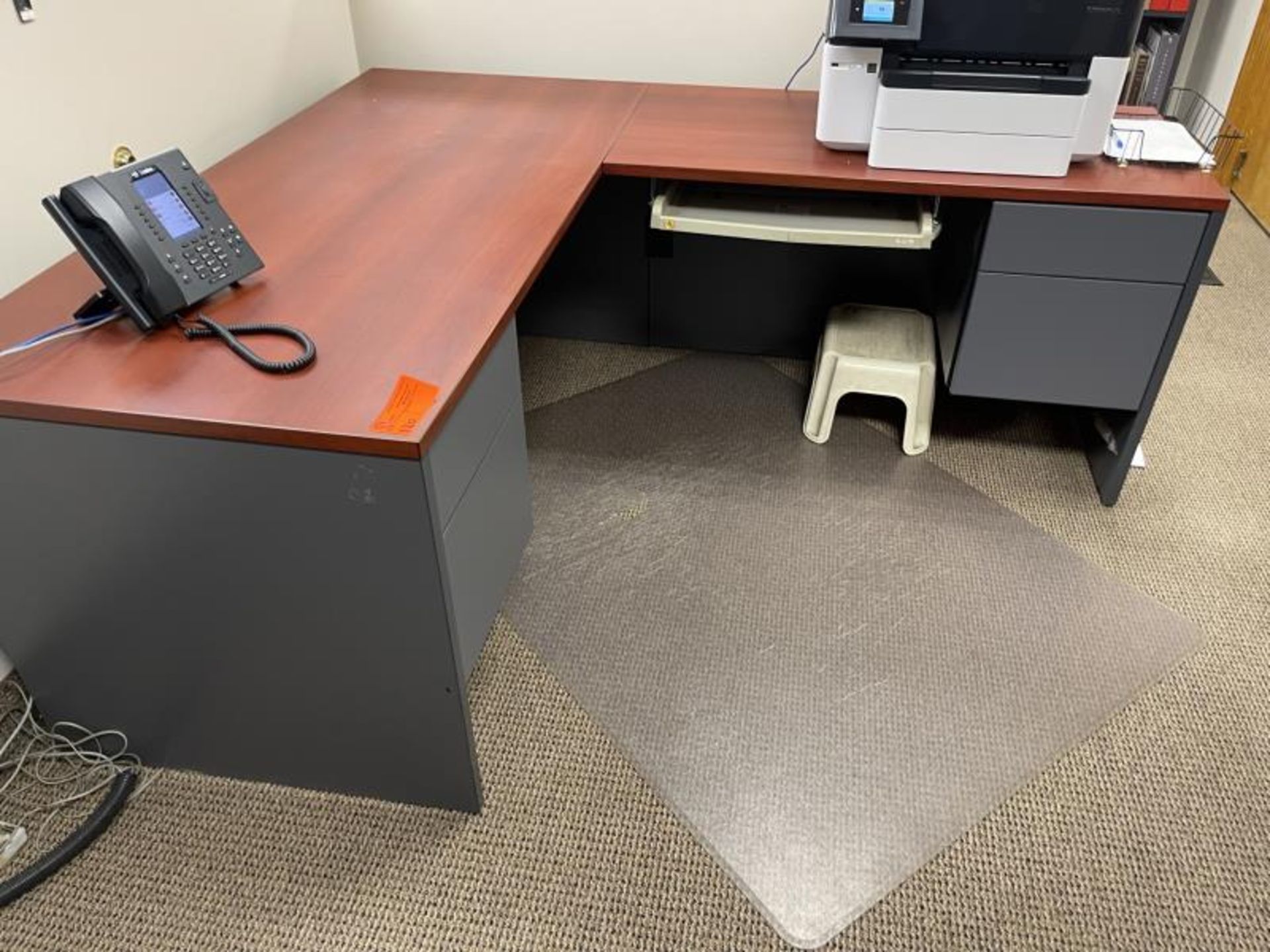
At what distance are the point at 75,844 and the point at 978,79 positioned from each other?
209 cm

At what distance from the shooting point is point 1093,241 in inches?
74.9

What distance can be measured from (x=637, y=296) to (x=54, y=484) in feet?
5.79

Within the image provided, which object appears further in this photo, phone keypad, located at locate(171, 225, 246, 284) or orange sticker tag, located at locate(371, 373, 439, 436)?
phone keypad, located at locate(171, 225, 246, 284)

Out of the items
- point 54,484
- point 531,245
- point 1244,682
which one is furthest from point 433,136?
point 1244,682

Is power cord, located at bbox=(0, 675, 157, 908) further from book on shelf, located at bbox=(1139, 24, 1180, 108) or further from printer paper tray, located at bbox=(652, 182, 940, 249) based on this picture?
book on shelf, located at bbox=(1139, 24, 1180, 108)

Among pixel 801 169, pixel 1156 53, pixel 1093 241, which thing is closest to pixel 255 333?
pixel 801 169

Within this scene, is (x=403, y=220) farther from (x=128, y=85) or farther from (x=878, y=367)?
(x=878, y=367)

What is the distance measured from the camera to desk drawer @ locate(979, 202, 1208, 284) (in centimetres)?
186

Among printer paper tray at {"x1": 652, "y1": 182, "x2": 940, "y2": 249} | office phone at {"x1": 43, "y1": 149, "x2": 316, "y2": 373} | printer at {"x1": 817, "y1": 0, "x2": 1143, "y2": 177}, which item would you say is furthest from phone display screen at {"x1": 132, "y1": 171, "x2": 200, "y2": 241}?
printer at {"x1": 817, "y1": 0, "x2": 1143, "y2": 177}

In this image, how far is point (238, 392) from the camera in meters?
1.22

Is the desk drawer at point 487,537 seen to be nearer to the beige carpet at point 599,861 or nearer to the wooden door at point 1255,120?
the beige carpet at point 599,861

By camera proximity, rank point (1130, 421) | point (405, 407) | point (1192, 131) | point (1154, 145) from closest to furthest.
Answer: point (405, 407)
point (1154, 145)
point (1130, 421)
point (1192, 131)

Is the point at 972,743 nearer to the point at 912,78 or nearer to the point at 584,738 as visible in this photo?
the point at 584,738

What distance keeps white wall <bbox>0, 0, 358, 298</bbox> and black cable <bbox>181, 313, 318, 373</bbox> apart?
1.67 feet
